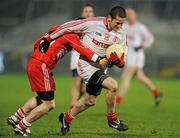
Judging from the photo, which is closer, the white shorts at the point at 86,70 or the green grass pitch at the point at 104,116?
the white shorts at the point at 86,70

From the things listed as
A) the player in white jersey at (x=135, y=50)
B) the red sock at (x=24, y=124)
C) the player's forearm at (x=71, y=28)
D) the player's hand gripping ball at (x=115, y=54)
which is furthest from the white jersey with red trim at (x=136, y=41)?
the red sock at (x=24, y=124)

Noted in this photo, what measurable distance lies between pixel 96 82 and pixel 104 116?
4.00m

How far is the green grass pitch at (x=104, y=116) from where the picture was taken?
438 inches

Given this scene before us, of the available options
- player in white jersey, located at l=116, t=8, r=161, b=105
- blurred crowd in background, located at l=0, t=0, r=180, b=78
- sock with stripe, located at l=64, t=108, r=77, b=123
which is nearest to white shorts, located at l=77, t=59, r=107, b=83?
sock with stripe, located at l=64, t=108, r=77, b=123

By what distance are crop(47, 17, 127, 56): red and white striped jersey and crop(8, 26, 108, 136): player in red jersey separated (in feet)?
0.43

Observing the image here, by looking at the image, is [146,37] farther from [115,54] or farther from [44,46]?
[115,54]

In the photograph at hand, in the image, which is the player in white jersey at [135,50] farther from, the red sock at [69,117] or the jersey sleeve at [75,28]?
the jersey sleeve at [75,28]

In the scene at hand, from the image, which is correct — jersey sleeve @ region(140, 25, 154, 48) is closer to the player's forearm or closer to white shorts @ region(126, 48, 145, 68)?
white shorts @ region(126, 48, 145, 68)

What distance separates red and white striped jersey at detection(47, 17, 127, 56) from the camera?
1061 cm

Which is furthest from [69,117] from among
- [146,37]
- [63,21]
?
[63,21]

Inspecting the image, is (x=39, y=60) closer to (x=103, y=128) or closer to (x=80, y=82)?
(x=103, y=128)

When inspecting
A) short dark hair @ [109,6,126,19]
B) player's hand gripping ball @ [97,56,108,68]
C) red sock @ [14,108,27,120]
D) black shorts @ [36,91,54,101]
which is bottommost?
red sock @ [14,108,27,120]

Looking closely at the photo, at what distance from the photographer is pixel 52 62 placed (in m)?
10.8

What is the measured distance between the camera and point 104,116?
47.4 ft
